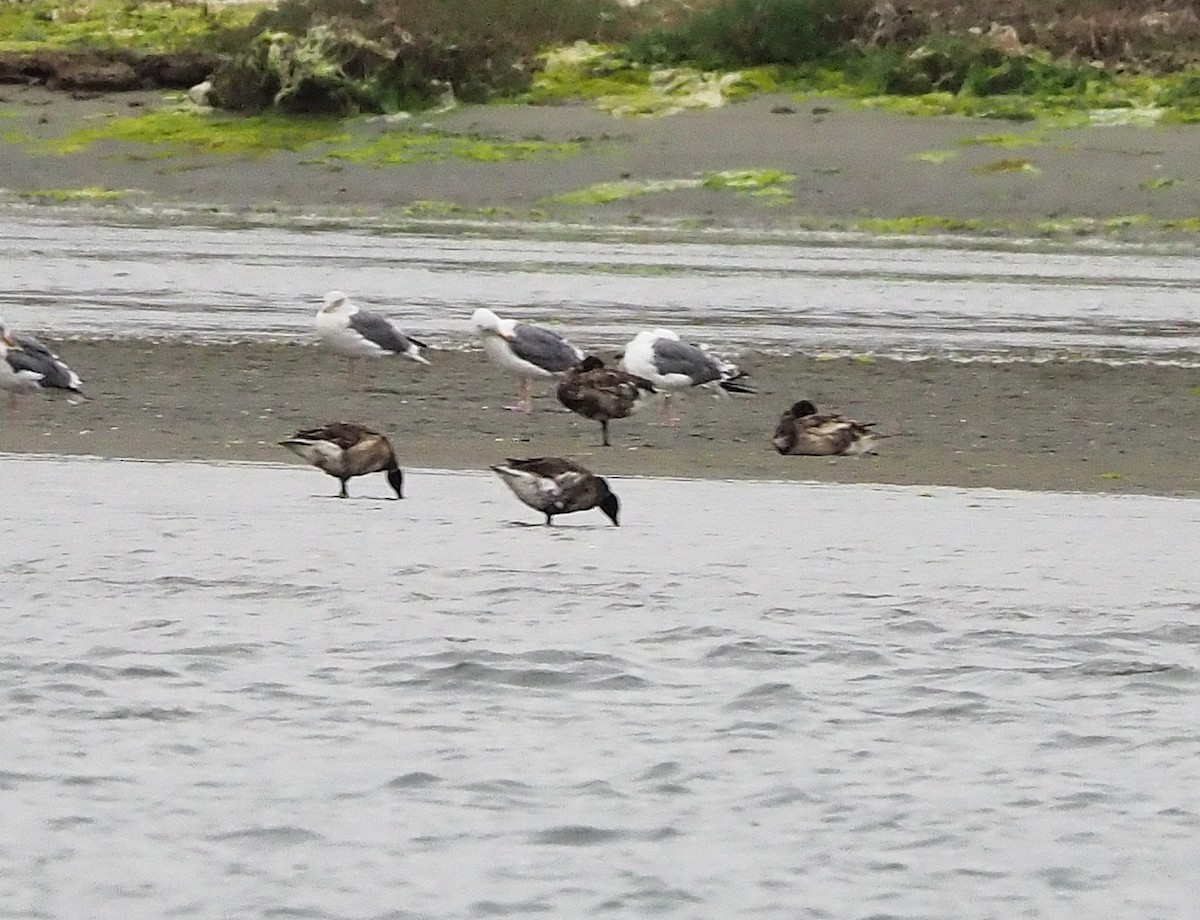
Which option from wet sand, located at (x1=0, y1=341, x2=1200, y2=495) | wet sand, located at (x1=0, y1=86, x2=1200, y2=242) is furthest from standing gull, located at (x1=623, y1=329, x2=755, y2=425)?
wet sand, located at (x1=0, y1=86, x2=1200, y2=242)

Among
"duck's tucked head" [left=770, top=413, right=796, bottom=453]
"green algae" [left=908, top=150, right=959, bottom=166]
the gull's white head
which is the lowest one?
"duck's tucked head" [left=770, top=413, right=796, bottom=453]

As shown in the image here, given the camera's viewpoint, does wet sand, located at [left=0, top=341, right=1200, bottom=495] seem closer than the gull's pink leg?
Yes

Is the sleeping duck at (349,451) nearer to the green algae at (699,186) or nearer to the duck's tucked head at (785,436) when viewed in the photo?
the duck's tucked head at (785,436)

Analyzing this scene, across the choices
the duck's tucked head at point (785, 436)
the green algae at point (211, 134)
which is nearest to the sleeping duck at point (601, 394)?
the duck's tucked head at point (785, 436)

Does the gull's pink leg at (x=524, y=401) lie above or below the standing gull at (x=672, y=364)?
below

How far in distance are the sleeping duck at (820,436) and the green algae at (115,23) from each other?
19283 millimetres

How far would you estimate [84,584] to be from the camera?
30.5ft

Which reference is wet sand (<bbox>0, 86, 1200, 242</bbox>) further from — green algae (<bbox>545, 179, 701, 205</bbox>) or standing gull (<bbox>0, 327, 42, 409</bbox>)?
standing gull (<bbox>0, 327, 42, 409</bbox>)

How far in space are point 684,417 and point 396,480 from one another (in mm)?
2531

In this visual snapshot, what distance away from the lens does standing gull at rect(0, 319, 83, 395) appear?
40.2 feet

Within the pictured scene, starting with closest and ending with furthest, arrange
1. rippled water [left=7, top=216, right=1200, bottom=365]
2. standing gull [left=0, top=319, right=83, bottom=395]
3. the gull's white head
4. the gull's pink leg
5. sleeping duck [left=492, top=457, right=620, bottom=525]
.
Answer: sleeping duck [left=492, top=457, right=620, bottom=525], standing gull [left=0, top=319, right=83, bottom=395], the gull's pink leg, the gull's white head, rippled water [left=7, top=216, right=1200, bottom=365]

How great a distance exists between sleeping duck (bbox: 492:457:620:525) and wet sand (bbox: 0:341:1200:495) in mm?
1275

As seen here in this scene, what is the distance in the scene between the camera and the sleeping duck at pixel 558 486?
33.9 feet

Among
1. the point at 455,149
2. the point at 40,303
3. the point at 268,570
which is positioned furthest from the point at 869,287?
the point at 268,570
